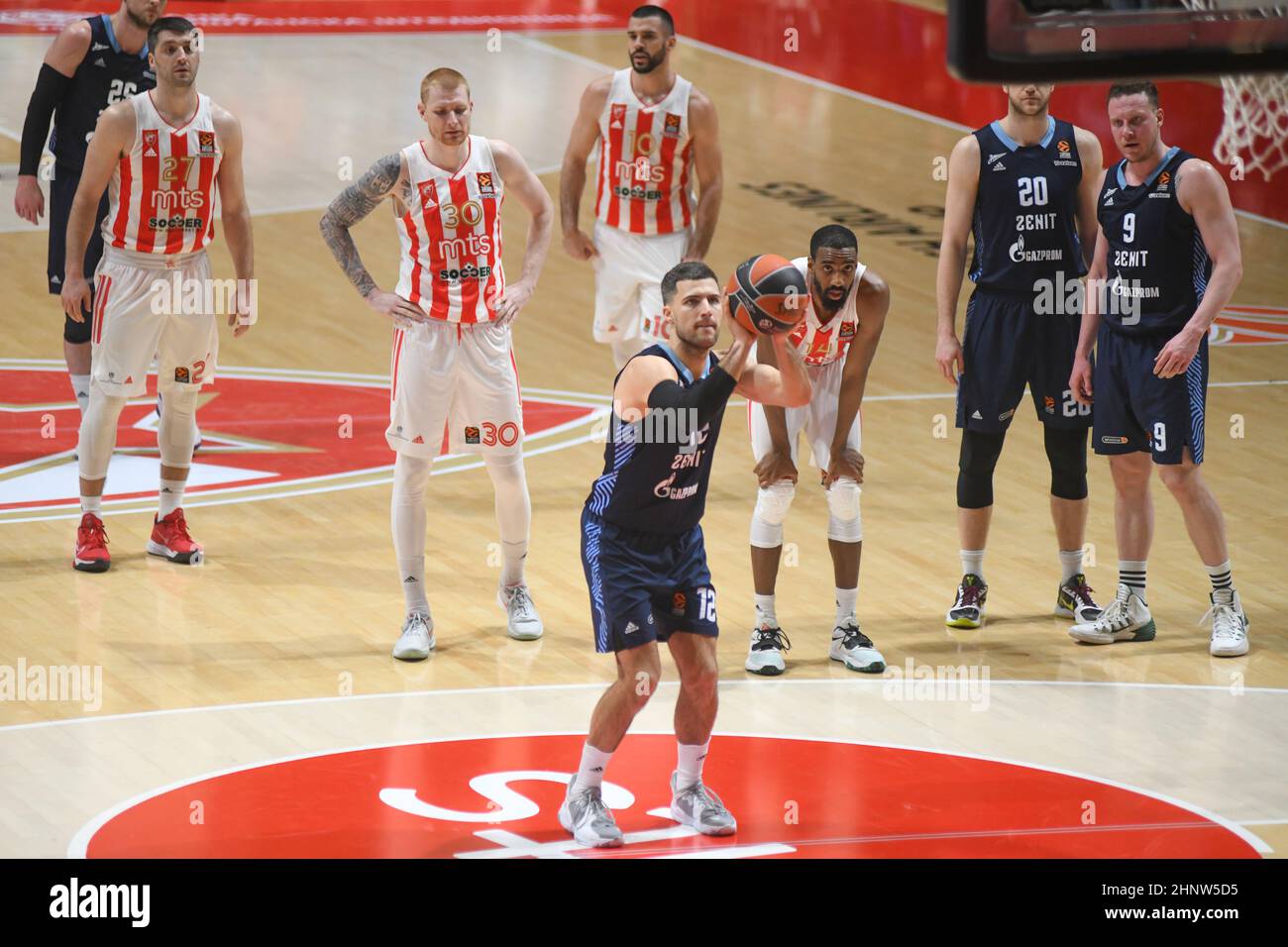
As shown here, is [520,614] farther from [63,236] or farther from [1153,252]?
[63,236]

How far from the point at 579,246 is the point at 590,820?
13.2 ft

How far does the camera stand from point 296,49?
2025cm

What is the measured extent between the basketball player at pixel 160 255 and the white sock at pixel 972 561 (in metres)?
3.20

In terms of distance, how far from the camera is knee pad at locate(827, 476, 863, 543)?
7.70m

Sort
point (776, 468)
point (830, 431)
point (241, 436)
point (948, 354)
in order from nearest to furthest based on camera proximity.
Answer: point (776, 468)
point (830, 431)
point (948, 354)
point (241, 436)

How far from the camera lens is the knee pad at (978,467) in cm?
827

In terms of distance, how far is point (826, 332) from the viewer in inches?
300

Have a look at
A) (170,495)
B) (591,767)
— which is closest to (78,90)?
(170,495)

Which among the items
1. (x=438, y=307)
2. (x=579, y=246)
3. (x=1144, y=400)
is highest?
(x=579, y=246)

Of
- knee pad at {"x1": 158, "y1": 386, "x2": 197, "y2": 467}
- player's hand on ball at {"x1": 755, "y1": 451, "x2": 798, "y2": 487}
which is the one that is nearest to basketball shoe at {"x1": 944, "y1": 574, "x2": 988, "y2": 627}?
player's hand on ball at {"x1": 755, "y1": 451, "x2": 798, "y2": 487}

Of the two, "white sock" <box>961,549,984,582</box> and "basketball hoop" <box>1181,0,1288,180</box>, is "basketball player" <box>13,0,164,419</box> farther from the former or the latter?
"basketball hoop" <box>1181,0,1288,180</box>

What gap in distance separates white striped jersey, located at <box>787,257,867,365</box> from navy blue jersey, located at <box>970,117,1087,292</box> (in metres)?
0.79

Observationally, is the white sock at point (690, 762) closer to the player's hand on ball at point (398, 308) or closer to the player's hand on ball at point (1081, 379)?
the player's hand on ball at point (398, 308)

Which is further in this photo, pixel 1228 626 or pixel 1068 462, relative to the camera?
pixel 1068 462
